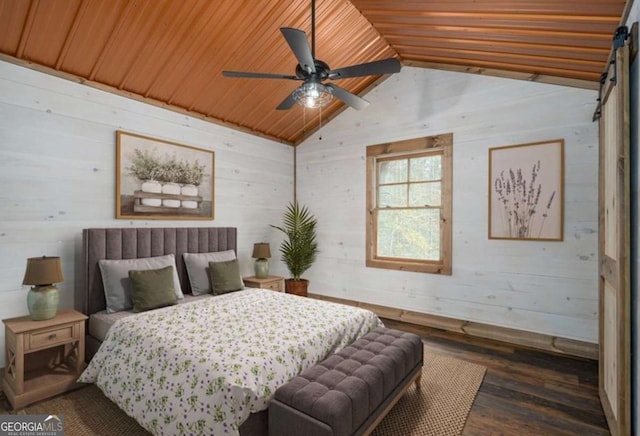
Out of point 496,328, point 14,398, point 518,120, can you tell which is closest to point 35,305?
point 14,398

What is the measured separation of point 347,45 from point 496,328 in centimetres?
370

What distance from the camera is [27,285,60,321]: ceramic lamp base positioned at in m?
2.51

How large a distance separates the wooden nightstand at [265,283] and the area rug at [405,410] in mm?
2005

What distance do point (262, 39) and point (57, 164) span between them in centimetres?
232

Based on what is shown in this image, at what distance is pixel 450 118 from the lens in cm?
396

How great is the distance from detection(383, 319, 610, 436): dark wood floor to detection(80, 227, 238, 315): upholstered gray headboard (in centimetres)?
287

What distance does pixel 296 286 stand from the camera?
4.84 metres

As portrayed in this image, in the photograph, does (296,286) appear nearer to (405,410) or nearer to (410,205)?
(410,205)

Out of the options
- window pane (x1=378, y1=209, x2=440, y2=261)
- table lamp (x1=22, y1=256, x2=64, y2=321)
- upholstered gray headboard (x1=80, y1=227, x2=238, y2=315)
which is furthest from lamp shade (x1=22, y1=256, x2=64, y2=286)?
window pane (x1=378, y1=209, x2=440, y2=261)

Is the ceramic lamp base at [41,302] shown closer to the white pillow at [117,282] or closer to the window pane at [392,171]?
the white pillow at [117,282]

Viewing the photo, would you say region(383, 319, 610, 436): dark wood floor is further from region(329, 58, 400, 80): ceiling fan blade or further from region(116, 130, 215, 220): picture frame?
region(116, 130, 215, 220): picture frame

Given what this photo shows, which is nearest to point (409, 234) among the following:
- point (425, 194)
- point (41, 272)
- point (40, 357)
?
point (425, 194)

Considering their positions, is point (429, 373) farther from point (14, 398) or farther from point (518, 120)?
point (14, 398)

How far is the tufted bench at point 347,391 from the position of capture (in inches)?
63.2
